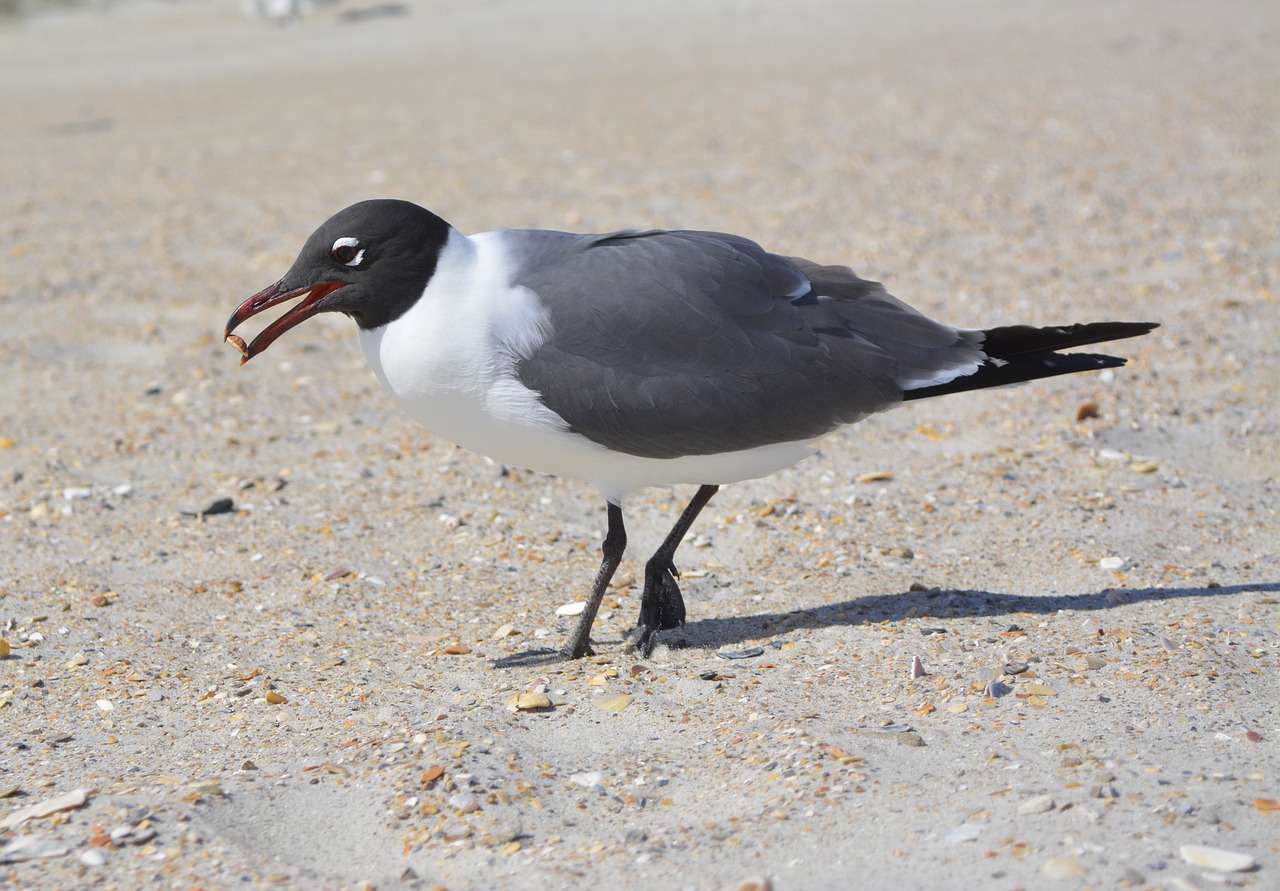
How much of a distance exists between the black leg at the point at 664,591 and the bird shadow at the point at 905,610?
0.04 meters

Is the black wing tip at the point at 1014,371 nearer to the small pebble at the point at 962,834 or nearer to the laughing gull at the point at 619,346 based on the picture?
the laughing gull at the point at 619,346

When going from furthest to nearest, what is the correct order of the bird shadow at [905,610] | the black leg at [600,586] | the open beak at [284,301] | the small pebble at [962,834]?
1. the bird shadow at [905,610]
2. the black leg at [600,586]
3. the open beak at [284,301]
4. the small pebble at [962,834]

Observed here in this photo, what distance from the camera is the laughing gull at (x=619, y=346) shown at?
3789mm

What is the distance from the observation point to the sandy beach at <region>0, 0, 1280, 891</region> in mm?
3084

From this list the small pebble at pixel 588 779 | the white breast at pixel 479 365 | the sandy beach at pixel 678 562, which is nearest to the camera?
the sandy beach at pixel 678 562

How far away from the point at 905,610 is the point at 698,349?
1.11 metres

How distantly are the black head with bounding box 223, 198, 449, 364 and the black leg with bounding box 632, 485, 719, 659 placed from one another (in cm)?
112

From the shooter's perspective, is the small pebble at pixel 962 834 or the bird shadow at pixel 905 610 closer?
the small pebble at pixel 962 834

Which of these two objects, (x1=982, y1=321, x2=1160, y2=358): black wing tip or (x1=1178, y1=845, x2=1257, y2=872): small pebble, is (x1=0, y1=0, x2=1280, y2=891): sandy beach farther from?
(x1=982, y1=321, x2=1160, y2=358): black wing tip

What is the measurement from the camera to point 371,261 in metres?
3.82

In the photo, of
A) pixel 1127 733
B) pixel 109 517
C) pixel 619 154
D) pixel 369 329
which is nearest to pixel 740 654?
pixel 1127 733

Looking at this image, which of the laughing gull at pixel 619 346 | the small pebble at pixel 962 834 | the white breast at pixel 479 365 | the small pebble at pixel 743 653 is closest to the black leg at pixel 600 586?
the laughing gull at pixel 619 346

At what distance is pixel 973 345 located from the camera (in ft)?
13.5

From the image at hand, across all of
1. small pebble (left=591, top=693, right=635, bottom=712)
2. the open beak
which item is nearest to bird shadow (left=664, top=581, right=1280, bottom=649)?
small pebble (left=591, top=693, right=635, bottom=712)
